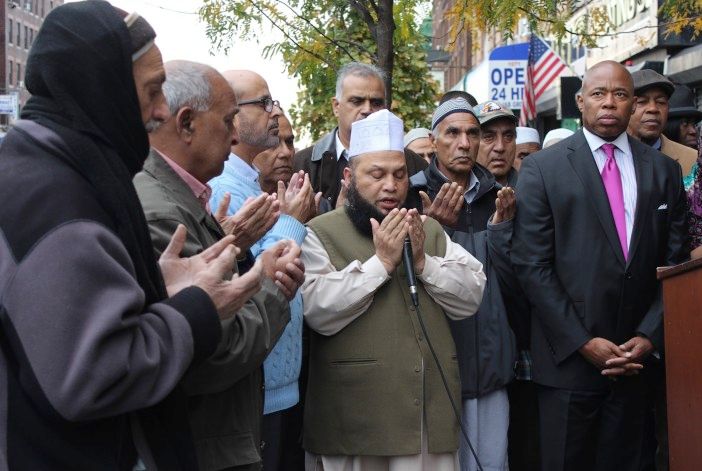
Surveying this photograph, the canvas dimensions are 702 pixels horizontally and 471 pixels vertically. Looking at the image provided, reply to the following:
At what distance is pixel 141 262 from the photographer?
9.40 ft

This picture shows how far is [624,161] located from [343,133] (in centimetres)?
195

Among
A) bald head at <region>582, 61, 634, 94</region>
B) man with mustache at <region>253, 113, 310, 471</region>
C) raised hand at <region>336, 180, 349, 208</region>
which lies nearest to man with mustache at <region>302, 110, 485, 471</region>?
man with mustache at <region>253, 113, 310, 471</region>

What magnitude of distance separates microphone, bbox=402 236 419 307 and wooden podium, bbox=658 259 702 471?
114cm

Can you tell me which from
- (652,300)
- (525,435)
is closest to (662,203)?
(652,300)

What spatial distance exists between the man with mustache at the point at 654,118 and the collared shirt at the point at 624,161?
160cm

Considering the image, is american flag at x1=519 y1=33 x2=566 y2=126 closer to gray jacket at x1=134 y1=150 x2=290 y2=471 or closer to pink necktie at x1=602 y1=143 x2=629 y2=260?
pink necktie at x1=602 y1=143 x2=629 y2=260

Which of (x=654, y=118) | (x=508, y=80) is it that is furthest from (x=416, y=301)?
(x=508, y=80)

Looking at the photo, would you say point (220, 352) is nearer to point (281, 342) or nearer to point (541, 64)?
point (281, 342)

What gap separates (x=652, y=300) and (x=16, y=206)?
416 centimetres

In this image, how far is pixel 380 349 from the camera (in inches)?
207

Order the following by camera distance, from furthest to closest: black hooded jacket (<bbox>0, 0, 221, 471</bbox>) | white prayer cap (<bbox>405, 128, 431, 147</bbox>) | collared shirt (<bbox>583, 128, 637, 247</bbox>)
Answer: white prayer cap (<bbox>405, 128, 431, 147</bbox>) → collared shirt (<bbox>583, 128, 637, 247</bbox>) → black hooded jacket (<bbox>0, 0, 221, 471</bbox>)

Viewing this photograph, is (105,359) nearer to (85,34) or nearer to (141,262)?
(141,262)

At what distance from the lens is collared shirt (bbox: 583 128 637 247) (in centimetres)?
603

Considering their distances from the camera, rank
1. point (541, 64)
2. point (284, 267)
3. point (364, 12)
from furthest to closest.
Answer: point (541, 64) < point (364, 12) < point (284, 267)
